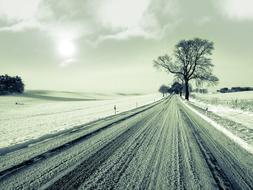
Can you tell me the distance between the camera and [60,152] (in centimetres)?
746

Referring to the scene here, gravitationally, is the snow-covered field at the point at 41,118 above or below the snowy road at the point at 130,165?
below

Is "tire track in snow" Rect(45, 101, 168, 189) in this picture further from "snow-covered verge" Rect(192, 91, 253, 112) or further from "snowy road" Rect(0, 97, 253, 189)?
"snow-covered verge" Rect(192, 91, 253, 112)

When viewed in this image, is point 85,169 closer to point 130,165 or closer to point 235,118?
point 130,165

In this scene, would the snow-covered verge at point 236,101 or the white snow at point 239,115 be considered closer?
the white snow at point 239,115

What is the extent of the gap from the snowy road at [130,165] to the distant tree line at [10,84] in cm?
8478

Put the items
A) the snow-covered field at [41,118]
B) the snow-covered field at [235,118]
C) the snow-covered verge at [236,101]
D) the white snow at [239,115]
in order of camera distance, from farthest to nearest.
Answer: the snow-covered verge at [236,101] → the white snow at [239,115] → the snow-covered field at [41,118] → the snow-covered field at [235,118]

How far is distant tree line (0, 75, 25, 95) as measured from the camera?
278ft

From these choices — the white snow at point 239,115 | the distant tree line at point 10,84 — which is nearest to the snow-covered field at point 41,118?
the white snow at point 239,115

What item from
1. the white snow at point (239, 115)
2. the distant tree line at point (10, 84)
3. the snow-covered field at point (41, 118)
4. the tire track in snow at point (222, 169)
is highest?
the distant tree line at point (10, 84)

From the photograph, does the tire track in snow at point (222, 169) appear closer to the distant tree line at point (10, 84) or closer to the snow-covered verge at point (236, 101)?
the snow-covered verge at point (236, 101)

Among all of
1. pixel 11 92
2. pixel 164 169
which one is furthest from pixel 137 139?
pixel 11 92

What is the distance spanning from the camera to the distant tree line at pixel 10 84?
8468 centimetres

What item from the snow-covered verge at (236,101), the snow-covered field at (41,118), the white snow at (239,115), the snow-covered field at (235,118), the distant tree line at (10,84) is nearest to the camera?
the snow-covered field at (235,118)

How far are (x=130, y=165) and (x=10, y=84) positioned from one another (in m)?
93.3
